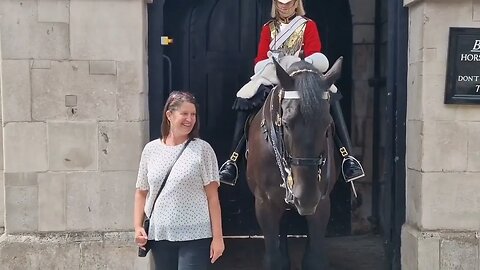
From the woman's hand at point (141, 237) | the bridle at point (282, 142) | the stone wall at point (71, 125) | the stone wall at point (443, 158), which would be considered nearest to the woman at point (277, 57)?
the bridle at point (282, 142)

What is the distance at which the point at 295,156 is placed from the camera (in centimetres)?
406

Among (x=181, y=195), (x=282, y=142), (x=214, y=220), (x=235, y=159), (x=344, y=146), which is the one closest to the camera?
(x=181, y=195)

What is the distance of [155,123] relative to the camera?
5891mm

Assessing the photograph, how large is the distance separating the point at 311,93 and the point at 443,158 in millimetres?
2015

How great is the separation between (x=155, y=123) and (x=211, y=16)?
1.90 meters

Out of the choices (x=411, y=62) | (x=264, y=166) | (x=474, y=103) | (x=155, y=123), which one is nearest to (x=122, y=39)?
(x=155, y=123)

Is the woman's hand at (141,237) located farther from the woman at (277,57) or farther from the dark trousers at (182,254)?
the woman at (277,57)

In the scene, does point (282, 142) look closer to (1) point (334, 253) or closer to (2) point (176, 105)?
(2) point (176, 105)

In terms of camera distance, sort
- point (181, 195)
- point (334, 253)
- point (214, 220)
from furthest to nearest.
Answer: point (334, 253) < point (214, 220) < point (181, 195)

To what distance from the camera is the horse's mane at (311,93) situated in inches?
157

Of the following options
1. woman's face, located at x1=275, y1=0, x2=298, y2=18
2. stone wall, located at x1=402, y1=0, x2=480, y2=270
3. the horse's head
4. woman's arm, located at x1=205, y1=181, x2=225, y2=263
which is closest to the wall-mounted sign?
stone wall, located at x1=402, y1=0, x2=480, y2=270

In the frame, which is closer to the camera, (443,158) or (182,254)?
(182,254)

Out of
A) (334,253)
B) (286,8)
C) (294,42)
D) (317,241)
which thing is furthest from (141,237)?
(334,253)

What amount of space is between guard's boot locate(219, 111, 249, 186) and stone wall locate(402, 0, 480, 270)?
1540 mm
